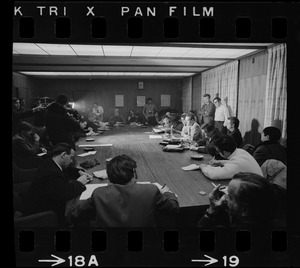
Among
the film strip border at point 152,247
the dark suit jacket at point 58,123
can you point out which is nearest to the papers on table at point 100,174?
the film strip border at point 152,247

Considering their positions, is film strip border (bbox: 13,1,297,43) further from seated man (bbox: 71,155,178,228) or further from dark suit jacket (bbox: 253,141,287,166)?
dark suit jacket (bbox: 253,141,287,166)

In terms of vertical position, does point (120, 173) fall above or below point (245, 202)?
above

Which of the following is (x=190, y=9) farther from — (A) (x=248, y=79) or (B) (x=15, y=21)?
(A) (x=248, y=79)

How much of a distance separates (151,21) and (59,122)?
7.06 feet

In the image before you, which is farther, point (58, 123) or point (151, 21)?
point (58, 123)

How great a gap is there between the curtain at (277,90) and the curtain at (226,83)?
1.31 m

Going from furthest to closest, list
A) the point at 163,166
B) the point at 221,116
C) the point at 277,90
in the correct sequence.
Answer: the point at 221,116 → the point at 277,90 → the point at 163,166

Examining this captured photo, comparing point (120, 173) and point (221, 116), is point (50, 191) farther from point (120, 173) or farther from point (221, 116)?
point (221, 116)

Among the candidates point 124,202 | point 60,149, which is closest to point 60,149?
point 60,149

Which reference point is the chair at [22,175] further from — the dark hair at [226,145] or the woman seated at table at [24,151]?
the dark hair at [226,145]

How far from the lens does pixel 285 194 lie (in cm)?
200

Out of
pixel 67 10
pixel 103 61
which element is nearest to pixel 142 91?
pixel 103 61

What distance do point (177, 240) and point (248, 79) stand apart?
435 cm

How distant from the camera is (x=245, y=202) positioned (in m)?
1.59
